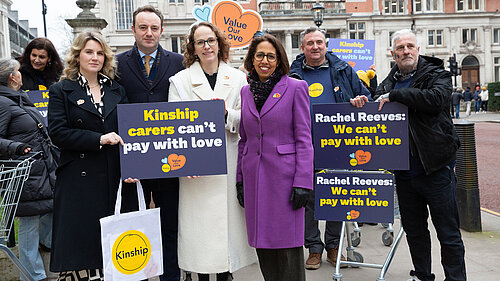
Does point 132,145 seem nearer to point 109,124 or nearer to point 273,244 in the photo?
point 109,124

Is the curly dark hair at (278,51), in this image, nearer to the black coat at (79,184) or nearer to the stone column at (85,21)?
the black coat at (79,184)

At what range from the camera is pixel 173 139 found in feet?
11.4

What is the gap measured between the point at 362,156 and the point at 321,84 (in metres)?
1.14

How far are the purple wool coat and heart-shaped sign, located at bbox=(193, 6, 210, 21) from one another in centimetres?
386

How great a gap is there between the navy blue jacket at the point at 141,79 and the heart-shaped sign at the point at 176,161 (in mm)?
673

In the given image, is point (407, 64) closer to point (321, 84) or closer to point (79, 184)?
point (321, 84)

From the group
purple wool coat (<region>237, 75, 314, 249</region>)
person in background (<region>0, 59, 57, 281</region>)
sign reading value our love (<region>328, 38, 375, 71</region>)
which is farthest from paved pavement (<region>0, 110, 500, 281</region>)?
sign reading value our love (<region>328, 38, 375, 71</region>)

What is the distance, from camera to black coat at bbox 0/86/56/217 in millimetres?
4301

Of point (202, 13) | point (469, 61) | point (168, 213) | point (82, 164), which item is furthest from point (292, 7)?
point (82, 164)

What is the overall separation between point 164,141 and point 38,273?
224cm

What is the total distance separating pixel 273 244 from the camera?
3.36 m

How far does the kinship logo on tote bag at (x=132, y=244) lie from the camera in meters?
3.29

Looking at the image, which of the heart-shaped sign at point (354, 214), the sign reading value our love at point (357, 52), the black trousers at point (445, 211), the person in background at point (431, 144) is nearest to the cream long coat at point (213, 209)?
the heart-shaped sign at point (354, 214)

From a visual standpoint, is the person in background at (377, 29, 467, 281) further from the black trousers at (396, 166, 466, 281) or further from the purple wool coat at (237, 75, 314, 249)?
the purple wool coat at (237, 75, 314, 249)
